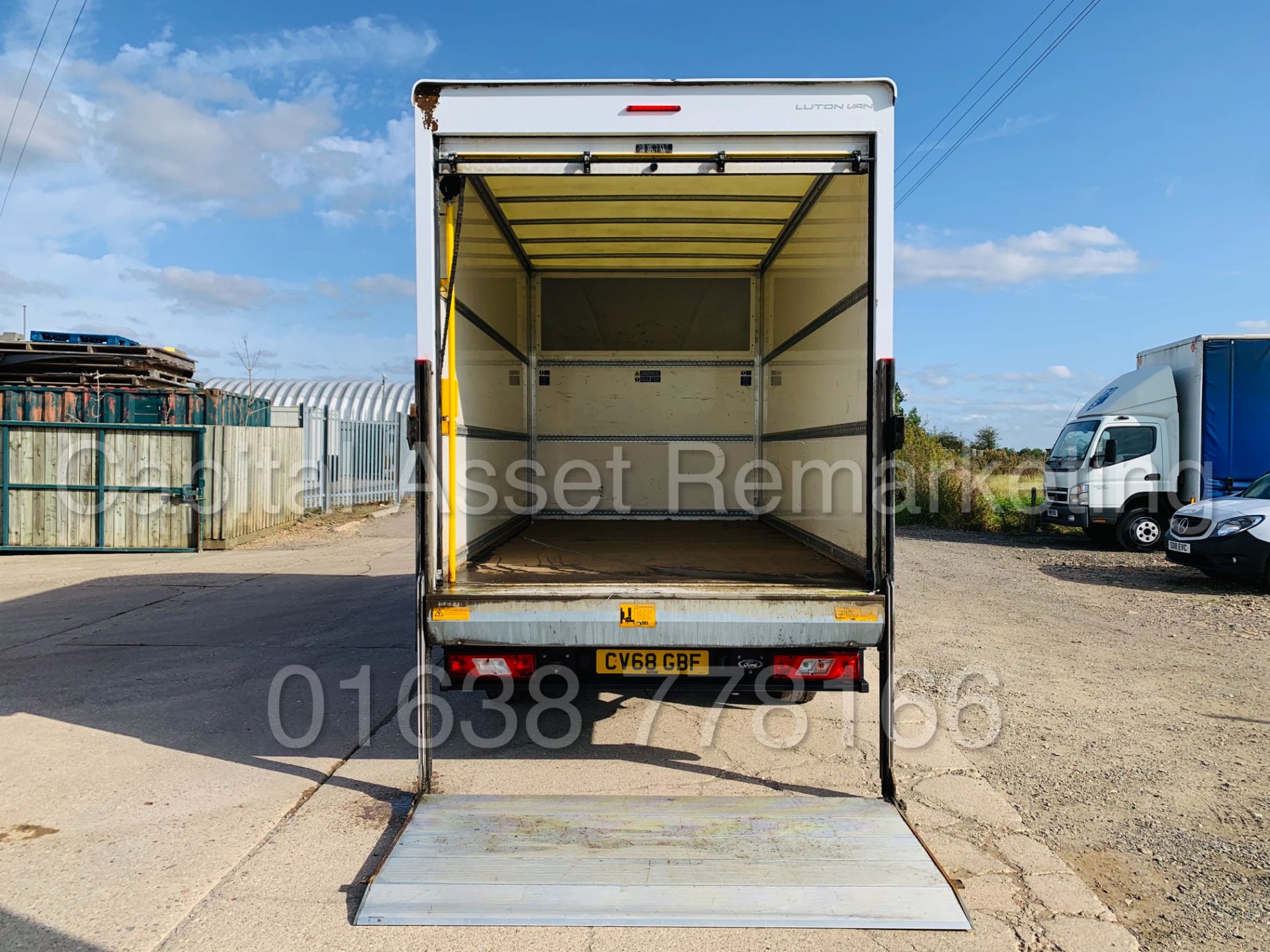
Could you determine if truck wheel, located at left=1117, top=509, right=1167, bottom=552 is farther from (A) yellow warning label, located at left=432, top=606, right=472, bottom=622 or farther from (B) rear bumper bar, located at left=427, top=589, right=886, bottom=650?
(A) yellow warning label, located at left=432, top=606, right=472, bottom=622

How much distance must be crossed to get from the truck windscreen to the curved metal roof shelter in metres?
16.9

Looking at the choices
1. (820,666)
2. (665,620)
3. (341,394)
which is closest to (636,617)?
(665,620)

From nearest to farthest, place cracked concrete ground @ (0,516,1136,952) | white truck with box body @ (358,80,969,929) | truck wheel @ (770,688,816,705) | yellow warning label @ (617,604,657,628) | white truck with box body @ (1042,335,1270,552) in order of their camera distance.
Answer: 1. cracked concrete ground @ (0,516,1136,952)
2. white truck with box body @ (358,80,969,929)
3. yellow warning label @ (617,604,657,628)
4. truck wheel @ (770,688,816,705)
5. white truck with box body @ (1042,335,1270,552)

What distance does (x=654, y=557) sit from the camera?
569 cm

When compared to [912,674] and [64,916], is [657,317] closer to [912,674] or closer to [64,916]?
[912,674]

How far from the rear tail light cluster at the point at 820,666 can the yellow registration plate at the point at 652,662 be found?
35 cm

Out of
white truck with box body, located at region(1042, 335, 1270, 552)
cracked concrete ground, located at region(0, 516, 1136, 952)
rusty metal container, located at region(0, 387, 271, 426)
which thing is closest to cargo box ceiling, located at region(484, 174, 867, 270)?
cracked concrete ground, located at region(0, 516, 1136, 952)

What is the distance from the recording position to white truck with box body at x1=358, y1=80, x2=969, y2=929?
326cm

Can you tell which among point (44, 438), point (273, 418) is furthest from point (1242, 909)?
point (273, 418)

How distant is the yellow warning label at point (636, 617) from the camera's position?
394 cm

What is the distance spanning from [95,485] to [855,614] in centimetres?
1295

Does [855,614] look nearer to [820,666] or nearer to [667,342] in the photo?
[820,666]

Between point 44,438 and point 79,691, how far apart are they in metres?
8.90

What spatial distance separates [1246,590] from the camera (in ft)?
34.6
